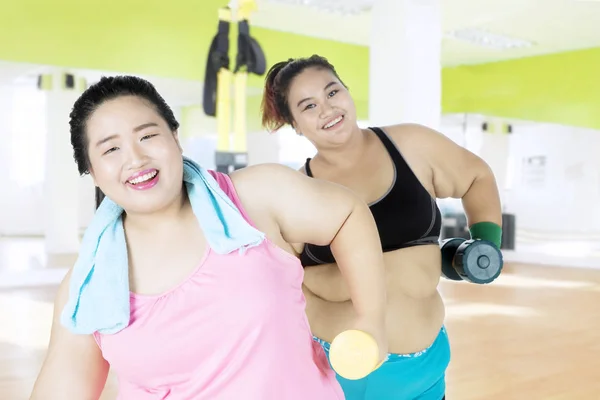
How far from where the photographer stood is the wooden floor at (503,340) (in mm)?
3340

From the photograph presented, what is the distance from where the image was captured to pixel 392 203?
1389 millimetres

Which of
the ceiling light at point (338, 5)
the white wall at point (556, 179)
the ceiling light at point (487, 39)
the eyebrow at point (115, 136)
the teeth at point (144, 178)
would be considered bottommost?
the white wall at point (556, 179)

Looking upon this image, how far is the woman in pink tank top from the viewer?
906mm

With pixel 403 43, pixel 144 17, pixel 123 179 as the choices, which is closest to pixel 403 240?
pixel 123 179

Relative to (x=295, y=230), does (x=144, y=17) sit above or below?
above

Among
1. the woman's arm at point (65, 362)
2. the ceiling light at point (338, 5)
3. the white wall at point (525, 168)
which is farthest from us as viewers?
the white wall at point (525, 168)

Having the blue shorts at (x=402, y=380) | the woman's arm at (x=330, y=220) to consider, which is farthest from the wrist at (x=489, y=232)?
the woman's arm at (x=330, y=220)

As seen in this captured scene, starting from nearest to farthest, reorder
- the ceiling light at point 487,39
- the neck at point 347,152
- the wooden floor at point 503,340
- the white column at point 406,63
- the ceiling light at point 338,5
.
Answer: the neck at point 347,152, the wooden floor at point 503,340, the white column at point 406,63, the ceiling light at point 338,5, the ceiling light at point 487,39

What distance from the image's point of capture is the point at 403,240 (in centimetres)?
142

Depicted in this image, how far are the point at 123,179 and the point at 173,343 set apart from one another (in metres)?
0.23

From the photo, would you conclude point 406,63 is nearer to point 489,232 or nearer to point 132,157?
point 489,232

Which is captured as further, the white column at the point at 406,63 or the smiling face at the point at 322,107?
the white column at the point at 406,63

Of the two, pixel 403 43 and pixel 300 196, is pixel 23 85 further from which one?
pixel 300 196

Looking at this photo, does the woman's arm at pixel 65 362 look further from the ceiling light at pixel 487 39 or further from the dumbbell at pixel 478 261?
the ceiling light at pixel 487 39
